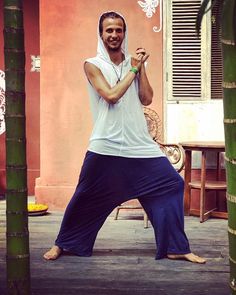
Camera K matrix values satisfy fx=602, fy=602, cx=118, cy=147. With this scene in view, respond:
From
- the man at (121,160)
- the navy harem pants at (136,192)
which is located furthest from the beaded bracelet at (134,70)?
the navy harem pants at (136,192)

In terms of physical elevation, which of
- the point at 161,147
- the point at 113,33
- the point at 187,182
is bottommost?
the point at 187,182

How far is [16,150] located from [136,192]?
5.98ft

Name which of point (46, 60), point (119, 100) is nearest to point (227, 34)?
point (119, 100)

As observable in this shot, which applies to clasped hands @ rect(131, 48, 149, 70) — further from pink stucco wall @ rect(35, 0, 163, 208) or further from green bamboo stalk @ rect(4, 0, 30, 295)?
pink stucco wall @ rect(35, 0, 163, 208)

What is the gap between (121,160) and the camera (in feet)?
13.8

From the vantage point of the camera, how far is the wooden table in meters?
6.14

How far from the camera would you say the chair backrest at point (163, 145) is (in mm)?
6109

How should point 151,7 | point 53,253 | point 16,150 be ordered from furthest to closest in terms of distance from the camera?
point 151,7 < point 53,253 < point 16,150

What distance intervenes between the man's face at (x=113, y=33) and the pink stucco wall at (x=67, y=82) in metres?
2.65

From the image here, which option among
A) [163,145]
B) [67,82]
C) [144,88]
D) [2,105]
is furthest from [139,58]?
[2,105]

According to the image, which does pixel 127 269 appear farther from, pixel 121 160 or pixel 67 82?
pixel 67 82

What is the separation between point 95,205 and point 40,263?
1.84 feet

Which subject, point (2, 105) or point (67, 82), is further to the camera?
point (2, 105)

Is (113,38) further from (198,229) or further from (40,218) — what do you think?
(40,218)
